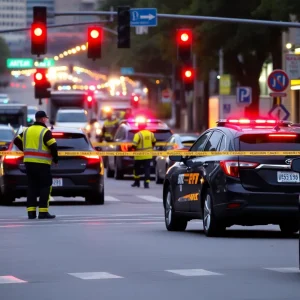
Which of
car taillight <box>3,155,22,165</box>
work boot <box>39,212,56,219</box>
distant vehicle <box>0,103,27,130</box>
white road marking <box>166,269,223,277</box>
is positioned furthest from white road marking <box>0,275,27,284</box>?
distant vehicle <box>0,103,27,130</box>

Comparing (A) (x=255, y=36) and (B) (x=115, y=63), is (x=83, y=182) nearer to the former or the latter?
(A) (x=255, y=36)

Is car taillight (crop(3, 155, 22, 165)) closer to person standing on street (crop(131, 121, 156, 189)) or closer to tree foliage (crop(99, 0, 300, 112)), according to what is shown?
person standing on street (crop(131, 121, 156, 189))

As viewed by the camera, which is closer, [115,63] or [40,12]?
[40,12]

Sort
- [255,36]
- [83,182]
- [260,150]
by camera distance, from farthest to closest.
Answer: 1. [255,36]
2. [83,182]
3. [260,150]

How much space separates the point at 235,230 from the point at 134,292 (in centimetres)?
820

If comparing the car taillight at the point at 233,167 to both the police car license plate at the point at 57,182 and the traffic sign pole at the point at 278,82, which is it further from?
the traffic sign pole at the point at 278,82

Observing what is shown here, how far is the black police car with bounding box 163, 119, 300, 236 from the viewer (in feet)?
57.7

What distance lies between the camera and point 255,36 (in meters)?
53.3

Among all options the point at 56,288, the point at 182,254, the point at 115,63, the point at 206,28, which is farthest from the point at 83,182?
the point at 115,63

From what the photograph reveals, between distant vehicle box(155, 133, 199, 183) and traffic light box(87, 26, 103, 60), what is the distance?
22.7 feet

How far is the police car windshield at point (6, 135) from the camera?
4033 centimetres

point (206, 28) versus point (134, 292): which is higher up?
point (206, 28)

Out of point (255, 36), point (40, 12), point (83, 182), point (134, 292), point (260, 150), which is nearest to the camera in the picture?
point (134, 292)

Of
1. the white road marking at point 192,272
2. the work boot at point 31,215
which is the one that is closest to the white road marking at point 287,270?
the white road marking at point 192,272
